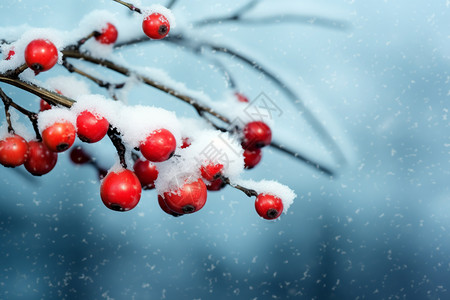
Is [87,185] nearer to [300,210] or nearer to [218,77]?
[218,77]

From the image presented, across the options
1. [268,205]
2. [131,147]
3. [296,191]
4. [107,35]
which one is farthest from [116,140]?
[296,191]

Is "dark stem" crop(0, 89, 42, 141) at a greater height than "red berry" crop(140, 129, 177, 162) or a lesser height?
lesser

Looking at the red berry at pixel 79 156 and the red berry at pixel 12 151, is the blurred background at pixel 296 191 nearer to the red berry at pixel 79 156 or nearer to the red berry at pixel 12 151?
the red berry at pixel 79 156

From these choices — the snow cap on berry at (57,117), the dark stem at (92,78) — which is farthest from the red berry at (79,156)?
the snow cap on berry at (57,117)

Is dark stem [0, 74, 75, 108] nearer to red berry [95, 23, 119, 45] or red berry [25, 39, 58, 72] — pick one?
red berry [25, 39, 58, 72]

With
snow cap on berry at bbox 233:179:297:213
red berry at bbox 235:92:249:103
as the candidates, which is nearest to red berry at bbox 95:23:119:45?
red berry at bbox 235:92:249:103

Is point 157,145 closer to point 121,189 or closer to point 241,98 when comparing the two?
point 121,189

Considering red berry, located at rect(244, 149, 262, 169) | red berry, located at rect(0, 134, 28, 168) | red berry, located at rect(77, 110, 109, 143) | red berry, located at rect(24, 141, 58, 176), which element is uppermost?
red berry, located at rect(244, 149, 262, 169)
